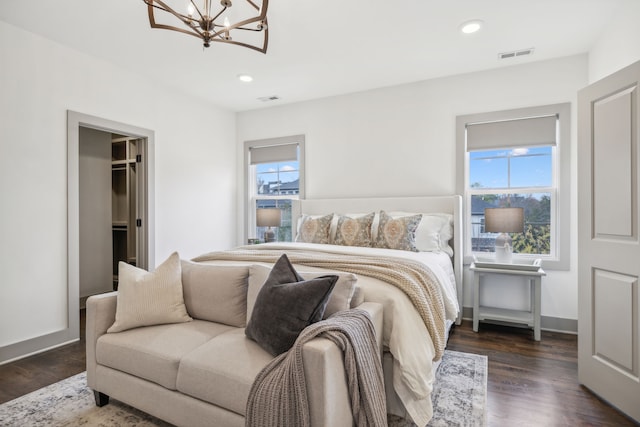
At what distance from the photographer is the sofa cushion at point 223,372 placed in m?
1.49

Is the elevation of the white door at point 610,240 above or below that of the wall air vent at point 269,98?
below

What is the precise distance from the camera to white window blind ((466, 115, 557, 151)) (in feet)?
11.3

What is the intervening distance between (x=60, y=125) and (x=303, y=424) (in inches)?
131

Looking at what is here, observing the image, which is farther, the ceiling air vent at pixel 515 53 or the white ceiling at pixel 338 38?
the ceiling air vent at pixel 515 53

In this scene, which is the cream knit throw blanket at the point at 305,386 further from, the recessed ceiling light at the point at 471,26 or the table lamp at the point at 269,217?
the table lamp at the point at 269,217

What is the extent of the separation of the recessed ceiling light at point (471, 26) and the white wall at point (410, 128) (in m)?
0.94

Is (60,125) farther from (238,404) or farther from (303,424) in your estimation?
(303,424)

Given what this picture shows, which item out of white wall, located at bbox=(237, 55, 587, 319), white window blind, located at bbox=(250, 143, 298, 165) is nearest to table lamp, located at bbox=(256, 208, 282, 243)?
white wall, located at bbox=(237, 55, 587, 319)

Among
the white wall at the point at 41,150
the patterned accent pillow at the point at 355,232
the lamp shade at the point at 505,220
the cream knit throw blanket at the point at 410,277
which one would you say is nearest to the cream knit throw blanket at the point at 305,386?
the cream knit throw blanket at the point at 410,277

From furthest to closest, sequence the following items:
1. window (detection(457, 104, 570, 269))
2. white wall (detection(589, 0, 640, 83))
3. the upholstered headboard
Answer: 1. the upholstered headboard
2. window (detection(457, 104, 570, 269))
3. white wall (detection(589, 0, 640, 83))

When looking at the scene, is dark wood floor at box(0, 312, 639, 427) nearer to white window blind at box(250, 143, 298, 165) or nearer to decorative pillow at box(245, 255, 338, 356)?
decorative pillow at box(245, 255, 338, 356)

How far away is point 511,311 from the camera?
339 cm

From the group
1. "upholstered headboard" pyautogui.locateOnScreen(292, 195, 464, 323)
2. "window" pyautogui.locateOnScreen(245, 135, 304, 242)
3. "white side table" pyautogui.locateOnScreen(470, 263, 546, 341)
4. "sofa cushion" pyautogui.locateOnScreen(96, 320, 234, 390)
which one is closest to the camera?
"sofa cushion" pyautogui.locateOnScreen(96, 320, 234, 390)

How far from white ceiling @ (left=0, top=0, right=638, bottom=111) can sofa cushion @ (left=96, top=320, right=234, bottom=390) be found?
90.5 inches
